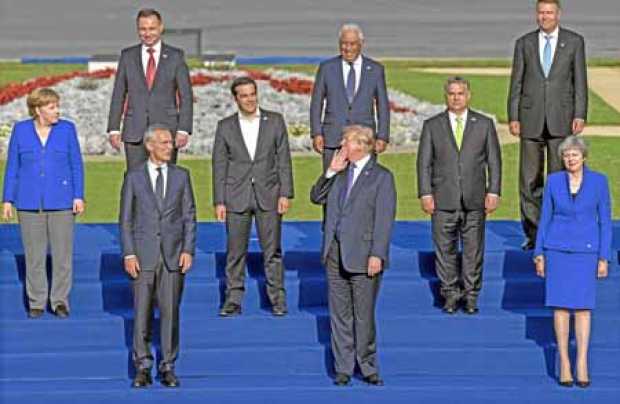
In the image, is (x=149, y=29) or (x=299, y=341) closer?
(x=299, y=341)

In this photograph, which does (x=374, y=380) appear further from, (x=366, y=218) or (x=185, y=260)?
(x=185, y=260)

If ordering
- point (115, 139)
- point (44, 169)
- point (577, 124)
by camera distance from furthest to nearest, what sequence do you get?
point (577, 124) → point (115, 139) → point (44, 169)

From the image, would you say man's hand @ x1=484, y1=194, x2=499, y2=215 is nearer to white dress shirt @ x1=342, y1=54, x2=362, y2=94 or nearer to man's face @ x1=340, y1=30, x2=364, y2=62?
white dress shirt @ x1=342, y1=54, x2=362, y2=94

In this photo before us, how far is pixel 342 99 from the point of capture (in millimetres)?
14094

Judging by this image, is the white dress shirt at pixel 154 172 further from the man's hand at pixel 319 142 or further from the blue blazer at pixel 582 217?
the blue blazer at pixel 582 217

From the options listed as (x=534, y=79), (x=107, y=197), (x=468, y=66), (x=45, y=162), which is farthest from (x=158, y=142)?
(x=468, y=66)

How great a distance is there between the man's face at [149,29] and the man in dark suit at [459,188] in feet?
7.25

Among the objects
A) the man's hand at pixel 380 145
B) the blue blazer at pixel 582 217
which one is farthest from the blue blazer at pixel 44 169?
the blue blazer at pixel 582 217

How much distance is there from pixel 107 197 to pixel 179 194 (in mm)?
6091

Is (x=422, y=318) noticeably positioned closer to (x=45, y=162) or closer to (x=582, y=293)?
(x=582, y=293)

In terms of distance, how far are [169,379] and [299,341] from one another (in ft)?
4.00

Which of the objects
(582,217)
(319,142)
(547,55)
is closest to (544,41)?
(547,55)

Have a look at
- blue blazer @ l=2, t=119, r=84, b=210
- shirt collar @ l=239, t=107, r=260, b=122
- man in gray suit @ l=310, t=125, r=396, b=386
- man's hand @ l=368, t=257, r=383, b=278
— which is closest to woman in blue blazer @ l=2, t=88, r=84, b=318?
blue blazer @ l=2, t=119, r=84, b=210

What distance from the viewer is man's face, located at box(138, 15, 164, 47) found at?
13.8 meters
